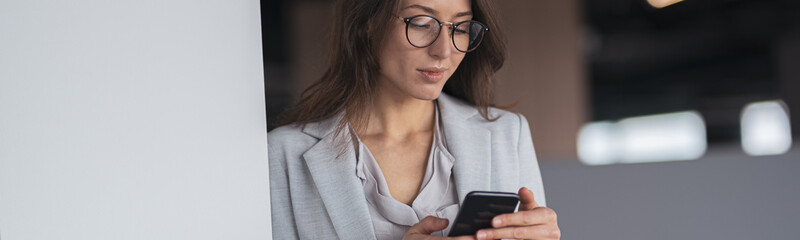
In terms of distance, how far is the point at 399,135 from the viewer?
1613 millimetres

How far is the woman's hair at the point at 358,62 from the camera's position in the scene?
139cm

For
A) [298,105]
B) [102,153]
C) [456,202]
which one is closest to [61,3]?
[102,153]

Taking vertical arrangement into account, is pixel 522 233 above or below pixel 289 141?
below

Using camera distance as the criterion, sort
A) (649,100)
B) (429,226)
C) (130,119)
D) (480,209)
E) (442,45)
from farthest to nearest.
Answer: (649,100)
(442,45)
(429,226)
(480,209)
(130,119)

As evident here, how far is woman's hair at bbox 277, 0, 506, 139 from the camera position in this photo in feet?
4.58

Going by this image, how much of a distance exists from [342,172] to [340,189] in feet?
0.14

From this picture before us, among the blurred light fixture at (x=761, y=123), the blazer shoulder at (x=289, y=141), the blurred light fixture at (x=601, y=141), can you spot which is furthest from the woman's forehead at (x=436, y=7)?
the blurred light fixture at (x=761, y=123)

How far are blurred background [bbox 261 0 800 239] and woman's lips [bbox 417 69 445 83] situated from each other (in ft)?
1.10

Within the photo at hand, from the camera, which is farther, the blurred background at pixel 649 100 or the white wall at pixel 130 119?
the blurred background at pixel 649 100

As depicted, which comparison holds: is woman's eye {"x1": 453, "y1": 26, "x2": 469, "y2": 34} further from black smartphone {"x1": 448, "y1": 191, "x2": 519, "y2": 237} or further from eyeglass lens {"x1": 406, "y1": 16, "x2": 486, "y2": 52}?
black smartphone {"x1": 448, "y1": 191, "x2": 519, "y2": 237}

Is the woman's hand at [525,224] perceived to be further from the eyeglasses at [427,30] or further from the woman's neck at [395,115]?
the woman's neck at [395,115]

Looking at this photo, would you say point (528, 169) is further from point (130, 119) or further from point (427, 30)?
point (130, 119)

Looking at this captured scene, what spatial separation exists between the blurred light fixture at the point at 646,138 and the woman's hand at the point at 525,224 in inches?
278

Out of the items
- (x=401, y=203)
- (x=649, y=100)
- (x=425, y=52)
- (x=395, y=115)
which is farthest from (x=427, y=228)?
(x=649, y=100)
